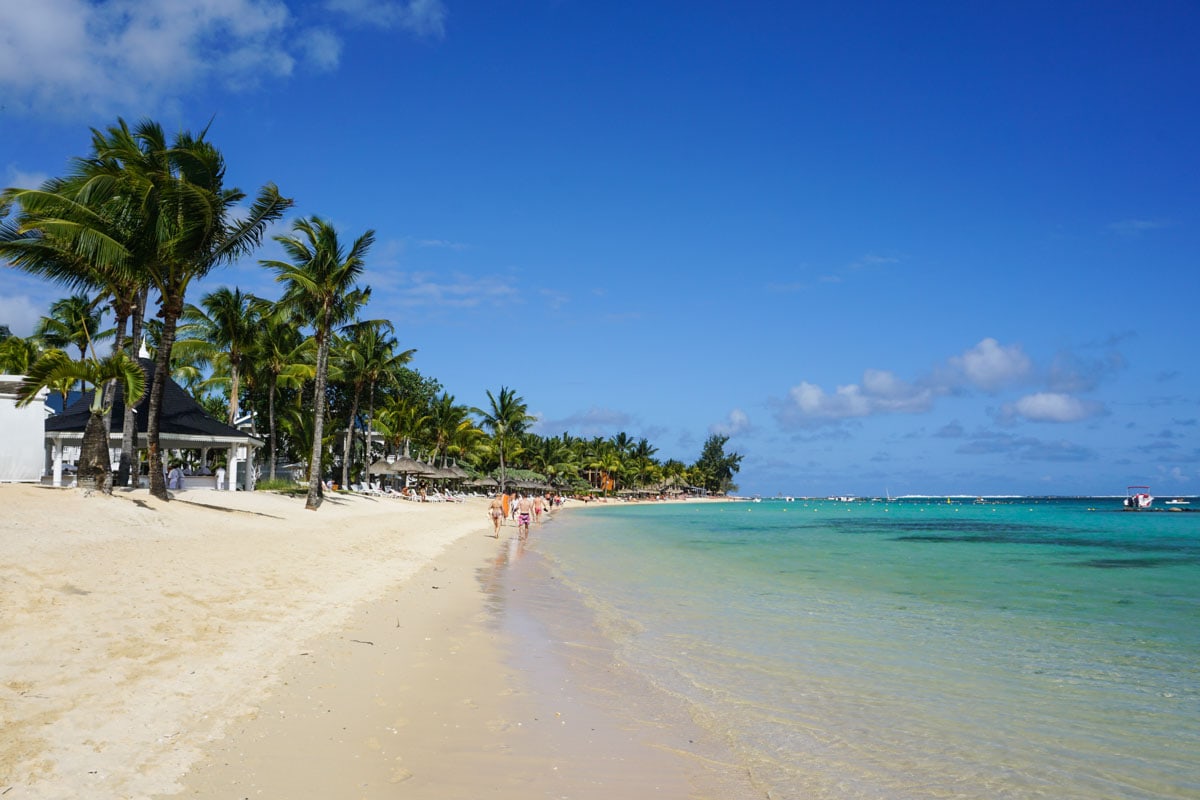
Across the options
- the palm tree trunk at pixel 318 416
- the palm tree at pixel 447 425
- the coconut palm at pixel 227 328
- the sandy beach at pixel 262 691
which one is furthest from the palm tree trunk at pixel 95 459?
the palm tree at pixel 447 425

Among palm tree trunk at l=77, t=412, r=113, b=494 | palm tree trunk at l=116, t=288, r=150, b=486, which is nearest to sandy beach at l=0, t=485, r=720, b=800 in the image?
palm tree trunk at l=77, t=412, r=113, b=494

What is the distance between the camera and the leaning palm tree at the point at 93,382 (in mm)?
14555

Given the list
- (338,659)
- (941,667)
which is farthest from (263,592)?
(941,667)

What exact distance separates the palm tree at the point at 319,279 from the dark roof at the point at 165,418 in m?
3.29

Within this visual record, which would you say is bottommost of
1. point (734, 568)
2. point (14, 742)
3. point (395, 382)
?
point (734, 568)

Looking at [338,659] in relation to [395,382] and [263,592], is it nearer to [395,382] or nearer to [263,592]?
[263,592]

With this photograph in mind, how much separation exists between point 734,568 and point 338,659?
14.7 meters

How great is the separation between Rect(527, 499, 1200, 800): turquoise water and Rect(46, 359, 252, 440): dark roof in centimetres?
1364

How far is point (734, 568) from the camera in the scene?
66.9ft

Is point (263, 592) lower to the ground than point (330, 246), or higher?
lower

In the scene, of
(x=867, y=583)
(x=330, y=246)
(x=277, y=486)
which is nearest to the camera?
(x=867, y=583)

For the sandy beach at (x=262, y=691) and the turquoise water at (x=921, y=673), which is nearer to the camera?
the sandy beach at (x=262, y=691)

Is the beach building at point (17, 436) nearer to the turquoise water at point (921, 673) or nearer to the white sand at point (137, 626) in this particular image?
the white sand at point (137, 626)

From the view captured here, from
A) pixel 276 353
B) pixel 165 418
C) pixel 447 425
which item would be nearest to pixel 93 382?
pixel 165 418
